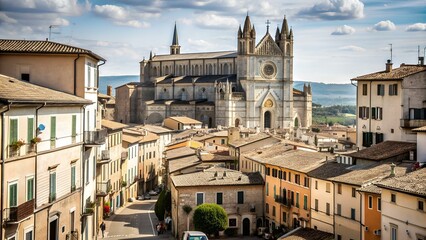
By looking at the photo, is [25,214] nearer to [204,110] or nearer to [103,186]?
[103,186]

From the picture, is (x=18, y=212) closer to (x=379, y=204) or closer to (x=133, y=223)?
(x=379, y=204)

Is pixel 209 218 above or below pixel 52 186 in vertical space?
below

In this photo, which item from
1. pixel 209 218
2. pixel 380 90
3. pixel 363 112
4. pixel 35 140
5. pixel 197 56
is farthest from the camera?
pixel 197 56

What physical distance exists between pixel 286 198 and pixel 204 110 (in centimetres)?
9838

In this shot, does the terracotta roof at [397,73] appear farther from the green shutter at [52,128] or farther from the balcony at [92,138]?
the green shutter at [52,128]

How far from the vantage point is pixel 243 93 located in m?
149

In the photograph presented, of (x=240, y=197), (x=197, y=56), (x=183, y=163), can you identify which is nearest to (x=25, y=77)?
(x=240, y=197)

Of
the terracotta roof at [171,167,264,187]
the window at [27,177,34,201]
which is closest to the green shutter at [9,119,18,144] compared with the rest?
the window at [27,177,34,201]

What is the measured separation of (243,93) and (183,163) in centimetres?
8209

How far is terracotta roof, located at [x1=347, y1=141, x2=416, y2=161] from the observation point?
4408 centimetres

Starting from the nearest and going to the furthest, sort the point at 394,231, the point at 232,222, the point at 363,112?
the point at 394,231, the point at 363,112, the point at 232,222

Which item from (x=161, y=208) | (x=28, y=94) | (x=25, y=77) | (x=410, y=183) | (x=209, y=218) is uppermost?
(x=25, y=77)

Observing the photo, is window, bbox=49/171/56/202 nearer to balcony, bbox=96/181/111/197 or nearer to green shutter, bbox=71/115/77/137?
green shutter, bbox=71/115/77/137

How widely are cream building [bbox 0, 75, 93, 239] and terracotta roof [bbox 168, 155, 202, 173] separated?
32.5 metres
